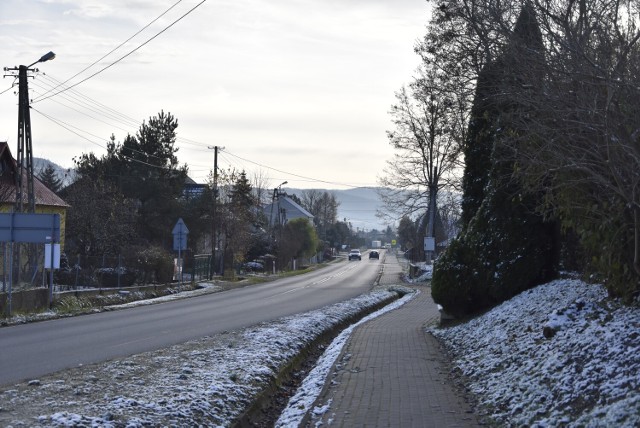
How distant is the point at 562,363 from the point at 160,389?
4760 millimetres

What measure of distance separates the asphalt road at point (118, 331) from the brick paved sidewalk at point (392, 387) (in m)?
4.07

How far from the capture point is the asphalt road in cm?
1254

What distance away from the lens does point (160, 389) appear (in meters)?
9.39

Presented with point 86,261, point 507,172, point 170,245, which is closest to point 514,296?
point 507,172

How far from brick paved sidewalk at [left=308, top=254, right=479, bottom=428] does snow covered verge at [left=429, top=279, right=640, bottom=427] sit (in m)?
0.42

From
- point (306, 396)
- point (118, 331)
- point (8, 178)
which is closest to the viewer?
point (306, 396)

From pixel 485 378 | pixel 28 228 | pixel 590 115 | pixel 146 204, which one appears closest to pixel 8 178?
pixel 146 204

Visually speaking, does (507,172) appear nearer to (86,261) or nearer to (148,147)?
(86,261)

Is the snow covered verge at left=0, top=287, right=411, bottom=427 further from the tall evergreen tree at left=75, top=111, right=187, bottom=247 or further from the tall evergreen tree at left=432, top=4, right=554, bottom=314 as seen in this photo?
the tall evergreen tree at left=75, top=111, right=187, bottom=247

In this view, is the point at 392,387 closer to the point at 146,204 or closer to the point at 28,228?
the point at 28,228

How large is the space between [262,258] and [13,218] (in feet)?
178

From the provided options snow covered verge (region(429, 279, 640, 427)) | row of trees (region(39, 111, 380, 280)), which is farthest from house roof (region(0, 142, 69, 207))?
snow covered verge (region(429, 279, 640, 427))

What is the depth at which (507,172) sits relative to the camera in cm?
1608

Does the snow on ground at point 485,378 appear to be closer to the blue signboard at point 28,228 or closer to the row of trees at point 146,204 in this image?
the blue signboard at point 28,228
